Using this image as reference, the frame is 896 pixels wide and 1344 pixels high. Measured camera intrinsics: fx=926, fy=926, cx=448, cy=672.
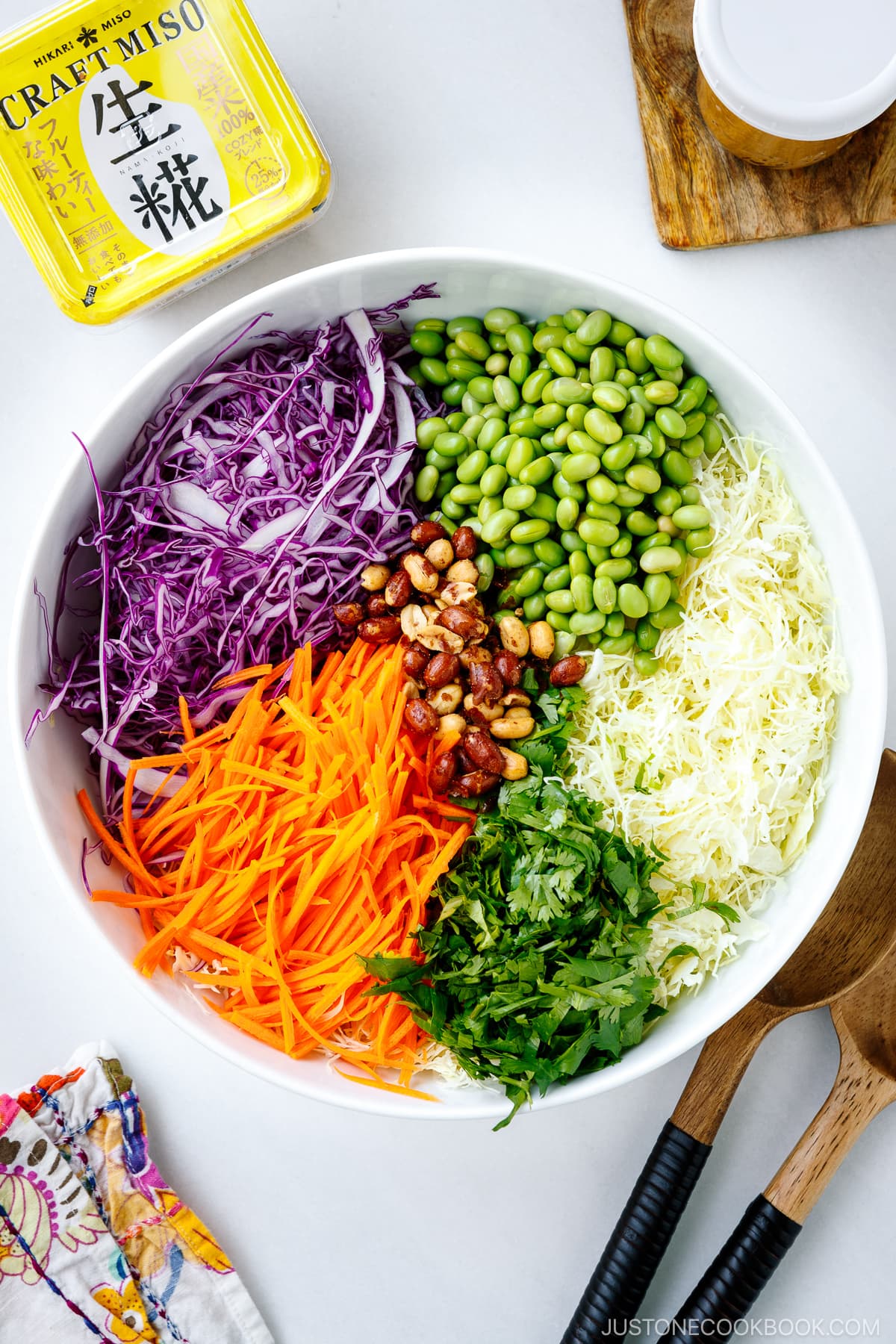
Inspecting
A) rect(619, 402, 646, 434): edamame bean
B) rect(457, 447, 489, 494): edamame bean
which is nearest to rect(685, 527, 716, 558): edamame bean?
rect(619, 402, 646, 434): edamame bean

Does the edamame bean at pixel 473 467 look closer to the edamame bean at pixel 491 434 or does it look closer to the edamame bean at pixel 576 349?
the edamame bean at pixel 491 434

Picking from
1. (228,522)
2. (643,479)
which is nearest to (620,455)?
(643,479)

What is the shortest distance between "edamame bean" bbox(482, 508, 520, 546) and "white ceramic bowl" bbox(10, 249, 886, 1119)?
1.41 ft

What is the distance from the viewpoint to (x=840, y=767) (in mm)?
1785

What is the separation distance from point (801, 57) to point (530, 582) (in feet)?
3.78

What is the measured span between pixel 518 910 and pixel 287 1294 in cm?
123

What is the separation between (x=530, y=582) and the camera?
1878mm

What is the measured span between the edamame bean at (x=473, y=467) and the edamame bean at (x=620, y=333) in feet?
1.09

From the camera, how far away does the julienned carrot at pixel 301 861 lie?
1796mm

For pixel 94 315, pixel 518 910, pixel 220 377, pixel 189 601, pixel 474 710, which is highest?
pixel 94 315

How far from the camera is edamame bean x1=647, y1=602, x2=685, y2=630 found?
1.85 metres

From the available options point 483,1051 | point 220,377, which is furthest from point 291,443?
point 483,1051

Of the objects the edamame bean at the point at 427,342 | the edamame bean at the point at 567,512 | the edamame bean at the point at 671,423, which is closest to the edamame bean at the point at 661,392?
the edamame bean at the point at 671,423

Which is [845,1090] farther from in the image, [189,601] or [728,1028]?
[189,601]
